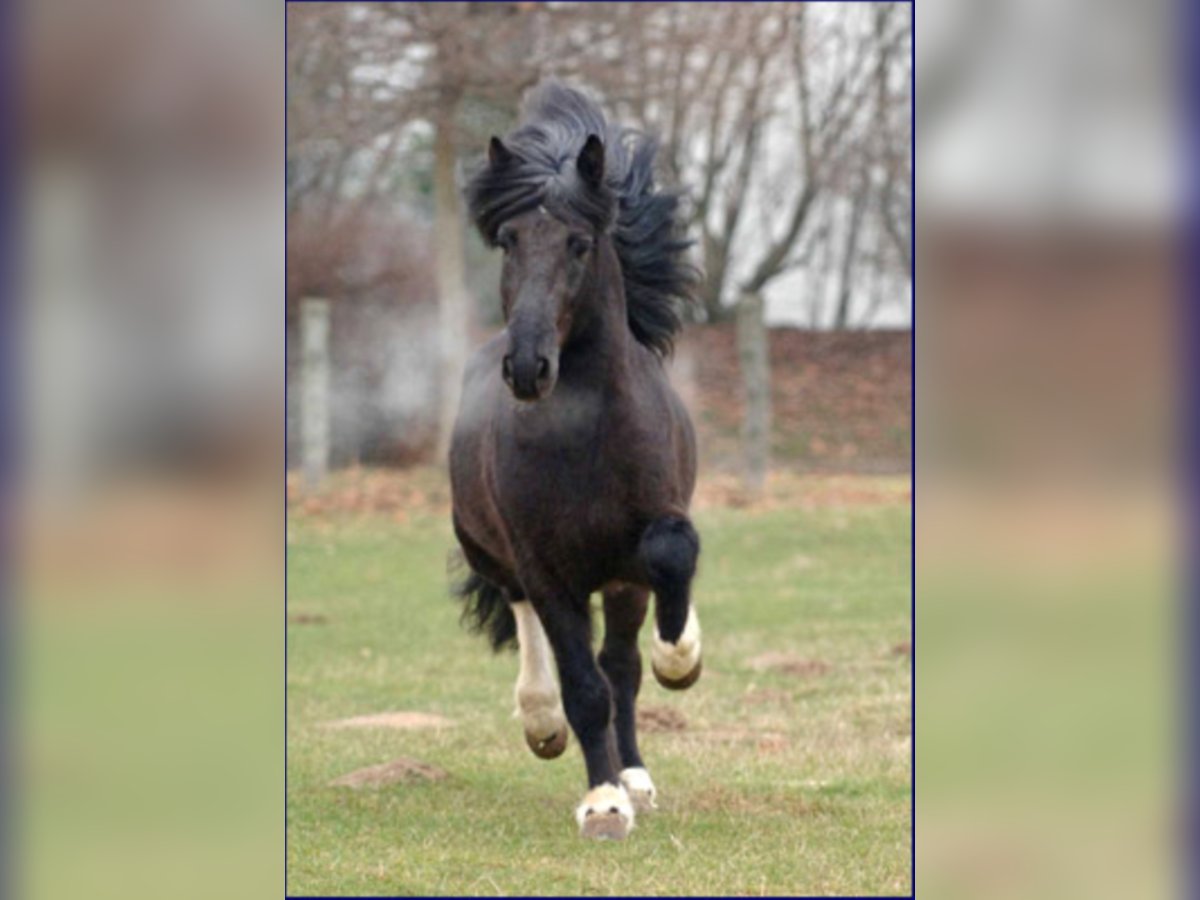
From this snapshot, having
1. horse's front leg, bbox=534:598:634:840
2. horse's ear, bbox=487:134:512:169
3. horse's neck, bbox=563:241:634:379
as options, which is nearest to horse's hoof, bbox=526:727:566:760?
horse's front leg, bbox=534:598:634:840

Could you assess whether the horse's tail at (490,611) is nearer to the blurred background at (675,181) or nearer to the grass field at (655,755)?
the grass field at (655,755)

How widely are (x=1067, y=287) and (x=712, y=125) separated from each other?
76.9 feet

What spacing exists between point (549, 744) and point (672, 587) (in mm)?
1206

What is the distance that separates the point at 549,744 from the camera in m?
6.73

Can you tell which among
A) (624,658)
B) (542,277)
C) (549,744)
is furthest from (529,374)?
(624,658)

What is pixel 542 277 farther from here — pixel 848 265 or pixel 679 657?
pixel 848 265

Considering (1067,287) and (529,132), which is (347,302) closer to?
(529,132)

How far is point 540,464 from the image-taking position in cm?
593

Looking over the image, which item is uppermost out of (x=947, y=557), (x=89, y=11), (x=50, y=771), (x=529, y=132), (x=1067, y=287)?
(x=529, y=132)

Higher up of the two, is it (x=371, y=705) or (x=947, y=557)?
(x=947, y=557)

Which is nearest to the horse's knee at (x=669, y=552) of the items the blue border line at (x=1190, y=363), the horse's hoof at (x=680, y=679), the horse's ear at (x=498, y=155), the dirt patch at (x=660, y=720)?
the horse's hoof at (x=680, y=679)

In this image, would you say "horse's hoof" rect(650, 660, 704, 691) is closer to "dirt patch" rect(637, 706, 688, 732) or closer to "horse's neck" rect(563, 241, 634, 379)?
"horse's neck" rect(563, 241, 634, 379)

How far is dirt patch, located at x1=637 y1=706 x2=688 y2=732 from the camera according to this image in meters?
8.62

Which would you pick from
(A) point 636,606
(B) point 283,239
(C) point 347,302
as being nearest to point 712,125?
(C) point 347,302
